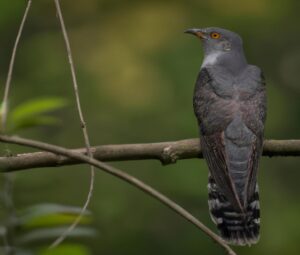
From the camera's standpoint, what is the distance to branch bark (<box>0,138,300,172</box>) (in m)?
4.84

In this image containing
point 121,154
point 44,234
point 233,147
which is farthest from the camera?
point 233,147

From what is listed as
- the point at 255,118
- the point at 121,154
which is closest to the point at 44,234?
the point at 121,154

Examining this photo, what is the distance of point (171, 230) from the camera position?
8.85 metres

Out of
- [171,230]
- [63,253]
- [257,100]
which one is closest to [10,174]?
[63,253]

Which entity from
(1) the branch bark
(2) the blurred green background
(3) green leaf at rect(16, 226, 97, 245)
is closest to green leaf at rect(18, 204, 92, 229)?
(3) green leaf at rect(16, 226, 97, 245)

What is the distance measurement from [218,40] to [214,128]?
1.76m

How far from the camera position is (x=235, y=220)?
5559 mm

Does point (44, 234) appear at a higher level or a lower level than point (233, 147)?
higher

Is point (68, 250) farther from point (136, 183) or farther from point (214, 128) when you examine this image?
point (214, 128)

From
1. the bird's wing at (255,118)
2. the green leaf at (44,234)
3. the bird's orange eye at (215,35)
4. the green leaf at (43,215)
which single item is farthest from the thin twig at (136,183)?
the bird's orange eye at (215,35)

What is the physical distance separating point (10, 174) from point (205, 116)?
1.83 meters

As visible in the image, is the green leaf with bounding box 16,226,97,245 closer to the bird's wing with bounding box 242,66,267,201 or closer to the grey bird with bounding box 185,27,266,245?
the grey bird with bounding box 185,27,266,245

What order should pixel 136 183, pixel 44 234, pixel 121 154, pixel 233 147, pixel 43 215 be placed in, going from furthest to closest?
pixel 233 147 → pixel 121 154 → pixel 44 234 → pixel 43 215 → pixel 136 183

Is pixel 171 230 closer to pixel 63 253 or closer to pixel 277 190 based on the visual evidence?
pixel 277 190
